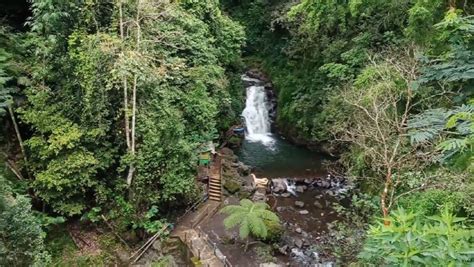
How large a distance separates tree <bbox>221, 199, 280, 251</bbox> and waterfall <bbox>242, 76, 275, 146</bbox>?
1001 centimetres

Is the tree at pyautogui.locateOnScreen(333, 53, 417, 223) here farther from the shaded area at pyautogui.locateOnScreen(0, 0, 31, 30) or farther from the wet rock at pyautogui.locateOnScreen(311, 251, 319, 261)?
the shaded area at pyautogui.locateOnScreen(0, 0, 31, 30)

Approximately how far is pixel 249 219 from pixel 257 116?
12.5 meters

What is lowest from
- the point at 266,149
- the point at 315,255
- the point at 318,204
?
the point at 315,255

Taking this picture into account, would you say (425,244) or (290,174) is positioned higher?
(425,244)

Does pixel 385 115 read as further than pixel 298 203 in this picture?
No

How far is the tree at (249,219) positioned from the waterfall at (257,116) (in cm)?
1001

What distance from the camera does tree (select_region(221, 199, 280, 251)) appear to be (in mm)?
12195

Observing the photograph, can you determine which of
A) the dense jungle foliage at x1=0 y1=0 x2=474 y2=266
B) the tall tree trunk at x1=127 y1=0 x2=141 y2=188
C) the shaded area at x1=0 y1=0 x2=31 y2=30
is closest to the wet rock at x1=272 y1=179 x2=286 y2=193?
the dense jungle foliage at x1=0 y1=0 x2=474 y2=266

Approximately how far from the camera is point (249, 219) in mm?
12352

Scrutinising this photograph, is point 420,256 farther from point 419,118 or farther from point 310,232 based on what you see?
point 310,232

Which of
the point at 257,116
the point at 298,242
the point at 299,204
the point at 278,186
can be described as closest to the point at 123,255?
the point at 298,242

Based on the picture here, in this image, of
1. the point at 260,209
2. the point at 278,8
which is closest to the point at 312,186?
the point at 260,209

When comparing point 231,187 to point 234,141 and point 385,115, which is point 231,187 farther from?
point 385,115

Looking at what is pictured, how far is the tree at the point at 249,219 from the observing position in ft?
40.0
